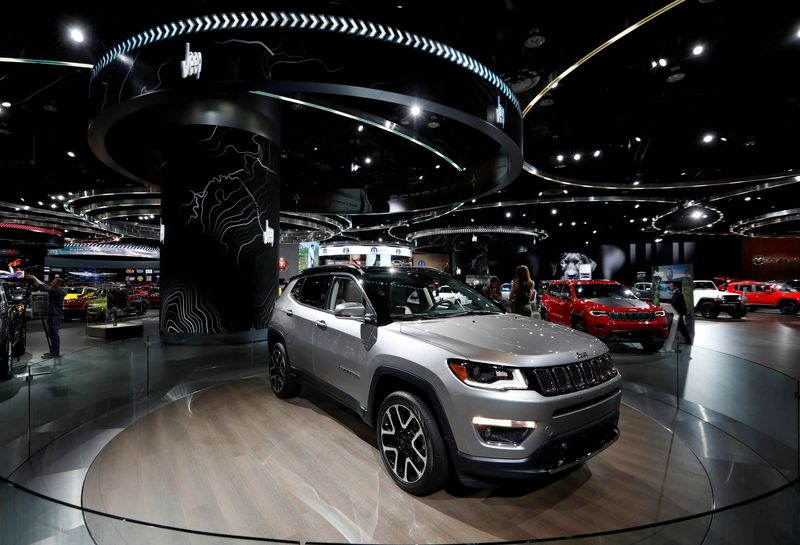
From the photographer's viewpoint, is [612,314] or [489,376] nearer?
[489,376]

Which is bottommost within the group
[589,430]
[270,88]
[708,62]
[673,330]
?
[673,330]

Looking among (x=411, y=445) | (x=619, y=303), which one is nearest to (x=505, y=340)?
(x=411, y=445)

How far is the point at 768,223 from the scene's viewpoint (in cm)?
2128

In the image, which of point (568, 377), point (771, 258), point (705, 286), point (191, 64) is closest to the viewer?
point (568, 377)

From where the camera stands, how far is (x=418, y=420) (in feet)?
8.25

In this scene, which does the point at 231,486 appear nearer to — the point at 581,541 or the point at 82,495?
the point at 82,495

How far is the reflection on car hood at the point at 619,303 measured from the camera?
7.50 m

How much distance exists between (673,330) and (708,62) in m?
6.51

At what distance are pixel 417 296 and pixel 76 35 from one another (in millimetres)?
7030

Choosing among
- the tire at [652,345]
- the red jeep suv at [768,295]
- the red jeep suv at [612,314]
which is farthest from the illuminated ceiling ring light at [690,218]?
the tire at [652,345]

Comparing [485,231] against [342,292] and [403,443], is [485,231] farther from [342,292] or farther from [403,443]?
[403,443]

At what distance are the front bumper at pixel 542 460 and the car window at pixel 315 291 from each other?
7.02ft

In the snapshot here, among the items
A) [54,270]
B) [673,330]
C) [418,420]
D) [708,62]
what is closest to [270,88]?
[418,420]

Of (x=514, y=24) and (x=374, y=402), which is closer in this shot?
(x=374, y=402)
